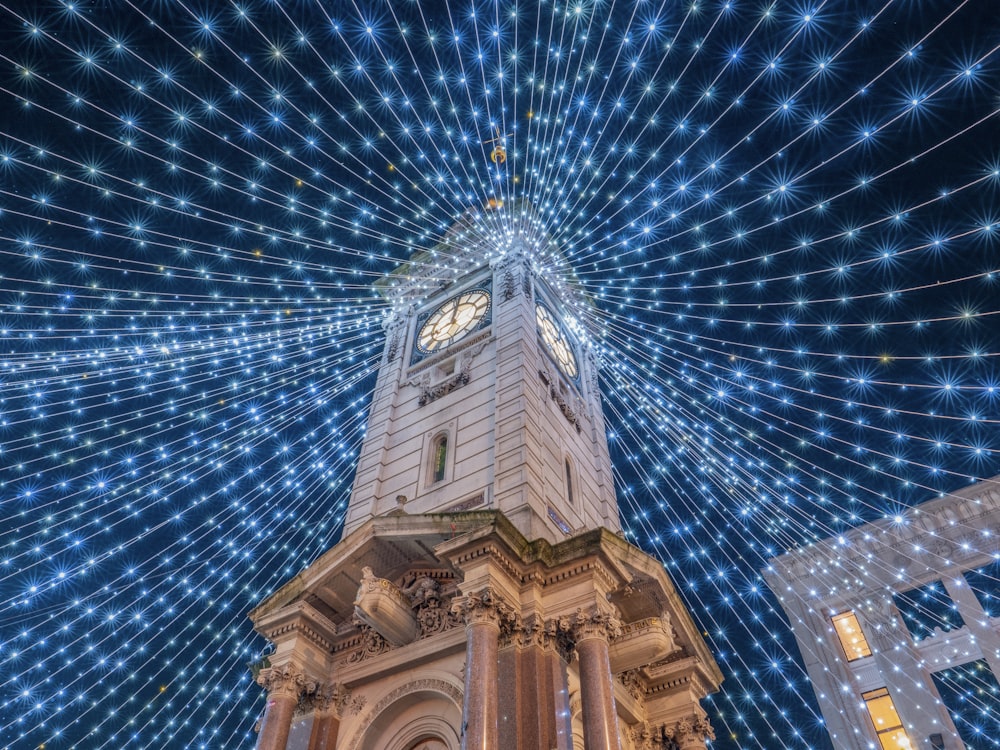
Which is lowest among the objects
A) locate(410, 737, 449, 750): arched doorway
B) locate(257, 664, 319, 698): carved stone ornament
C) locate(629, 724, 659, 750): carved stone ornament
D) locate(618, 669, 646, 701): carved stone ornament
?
locate(410, 737, 449, 750): arched doorway

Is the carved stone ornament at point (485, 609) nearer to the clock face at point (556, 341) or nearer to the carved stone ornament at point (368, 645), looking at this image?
the carved stone ornament at point (368, 645)

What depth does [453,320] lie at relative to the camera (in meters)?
26.1

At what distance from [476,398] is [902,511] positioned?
658 inches

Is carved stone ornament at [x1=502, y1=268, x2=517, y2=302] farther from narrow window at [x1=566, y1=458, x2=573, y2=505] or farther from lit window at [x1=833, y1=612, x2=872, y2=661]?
lit window at [x1=833, y1=612, x2=872, y2=661]

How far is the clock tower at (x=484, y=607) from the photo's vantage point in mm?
13453

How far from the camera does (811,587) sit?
84.5ft

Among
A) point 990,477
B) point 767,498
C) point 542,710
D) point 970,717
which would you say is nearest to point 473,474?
point 542,710

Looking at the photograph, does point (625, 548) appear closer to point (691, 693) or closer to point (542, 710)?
point (542, 710)

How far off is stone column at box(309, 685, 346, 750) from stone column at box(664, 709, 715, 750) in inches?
316

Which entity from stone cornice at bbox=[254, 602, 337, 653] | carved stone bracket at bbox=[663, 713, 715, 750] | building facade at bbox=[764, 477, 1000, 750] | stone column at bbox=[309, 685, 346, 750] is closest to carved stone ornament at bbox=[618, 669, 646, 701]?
carved stone bracket at bbox=[663, 713, 715, 750]

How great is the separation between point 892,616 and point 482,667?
17.1m

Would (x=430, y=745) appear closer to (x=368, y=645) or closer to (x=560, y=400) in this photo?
(x=368, y=645)

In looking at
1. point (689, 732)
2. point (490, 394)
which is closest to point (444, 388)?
point (490, 394)

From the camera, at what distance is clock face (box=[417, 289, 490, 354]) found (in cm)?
2509
